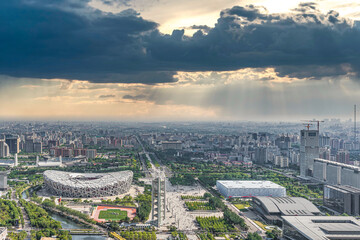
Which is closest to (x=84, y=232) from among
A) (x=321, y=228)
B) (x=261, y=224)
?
(x=261, y=224)

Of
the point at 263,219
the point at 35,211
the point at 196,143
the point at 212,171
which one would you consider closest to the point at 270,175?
the point at 212,171

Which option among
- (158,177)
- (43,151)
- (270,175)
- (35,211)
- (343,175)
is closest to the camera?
(158,177)

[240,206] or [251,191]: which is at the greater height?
[251,191]

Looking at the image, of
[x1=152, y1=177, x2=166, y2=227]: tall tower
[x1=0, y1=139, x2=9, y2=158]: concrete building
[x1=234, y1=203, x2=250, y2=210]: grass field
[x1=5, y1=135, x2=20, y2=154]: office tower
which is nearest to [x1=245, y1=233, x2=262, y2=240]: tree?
[x1=152, y1=177, x2=166, y2=227]: tall tower

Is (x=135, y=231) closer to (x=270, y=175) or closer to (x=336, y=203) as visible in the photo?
(x=336, y=203)

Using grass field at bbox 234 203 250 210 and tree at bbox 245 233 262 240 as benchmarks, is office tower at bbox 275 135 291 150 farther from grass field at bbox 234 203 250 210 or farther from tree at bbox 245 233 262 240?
tree at bbox 245 233 262 240

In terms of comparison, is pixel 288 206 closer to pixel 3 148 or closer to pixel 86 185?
pixel 86 185

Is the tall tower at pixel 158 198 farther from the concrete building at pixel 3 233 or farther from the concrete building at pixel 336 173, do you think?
the concrete building at pixel 336 173
